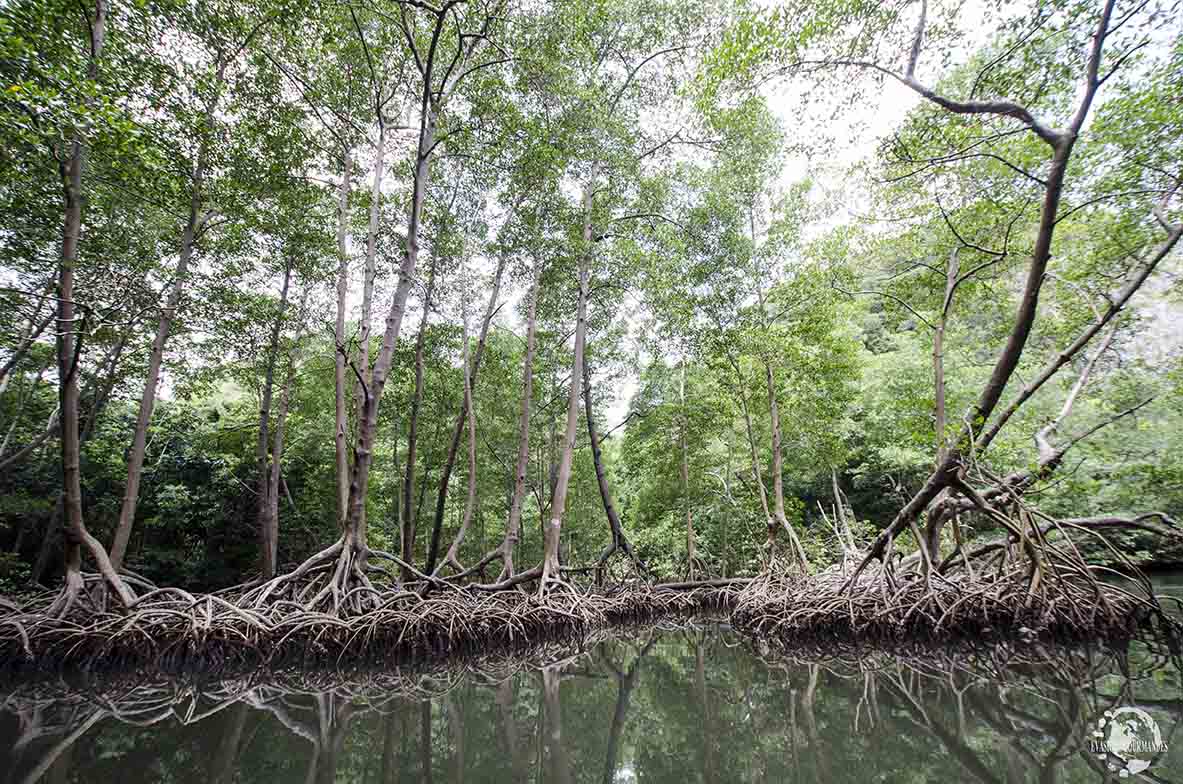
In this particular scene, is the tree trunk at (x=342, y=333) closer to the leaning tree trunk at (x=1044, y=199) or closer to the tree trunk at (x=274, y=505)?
the tree trunk at (x=274, y=505)

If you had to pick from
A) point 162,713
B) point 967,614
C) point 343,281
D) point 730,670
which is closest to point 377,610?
point 162,713

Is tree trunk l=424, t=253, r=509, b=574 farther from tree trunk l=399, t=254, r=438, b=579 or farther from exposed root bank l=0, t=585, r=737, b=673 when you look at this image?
exposed root bank l=0, t=585, r=737, b=673

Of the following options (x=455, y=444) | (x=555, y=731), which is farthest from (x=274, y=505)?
(x=555, y=731)

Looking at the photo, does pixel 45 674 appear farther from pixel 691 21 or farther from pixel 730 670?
pixel 691 21

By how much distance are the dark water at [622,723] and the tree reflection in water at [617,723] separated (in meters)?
0.01

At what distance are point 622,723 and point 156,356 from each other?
6.83 metres

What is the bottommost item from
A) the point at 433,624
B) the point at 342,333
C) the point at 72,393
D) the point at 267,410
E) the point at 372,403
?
the point at 433,624

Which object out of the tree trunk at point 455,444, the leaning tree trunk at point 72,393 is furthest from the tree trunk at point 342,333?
the leaning tree trunk at point 72,393

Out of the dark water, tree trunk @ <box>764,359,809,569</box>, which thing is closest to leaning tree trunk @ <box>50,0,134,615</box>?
the dark water

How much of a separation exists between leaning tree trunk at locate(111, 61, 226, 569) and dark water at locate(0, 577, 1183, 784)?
191cm

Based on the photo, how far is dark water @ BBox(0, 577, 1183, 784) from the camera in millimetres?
2211
